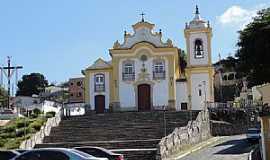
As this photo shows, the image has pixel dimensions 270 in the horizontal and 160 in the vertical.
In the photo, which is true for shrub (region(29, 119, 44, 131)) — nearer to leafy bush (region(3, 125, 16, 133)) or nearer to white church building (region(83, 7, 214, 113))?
leafy bush (region(3, 125, 16, 133))

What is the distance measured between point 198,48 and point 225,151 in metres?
25.2

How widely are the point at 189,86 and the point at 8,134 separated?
2113 centimetres

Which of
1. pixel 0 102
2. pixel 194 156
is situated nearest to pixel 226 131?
pixel 194 156

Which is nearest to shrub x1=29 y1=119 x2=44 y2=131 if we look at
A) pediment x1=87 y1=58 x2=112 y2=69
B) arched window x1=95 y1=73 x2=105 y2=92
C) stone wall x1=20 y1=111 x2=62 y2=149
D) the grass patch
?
the grass patch

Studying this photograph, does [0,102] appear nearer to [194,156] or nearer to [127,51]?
[127,51]

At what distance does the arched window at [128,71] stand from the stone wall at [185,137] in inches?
459

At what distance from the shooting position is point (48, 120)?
44094 mm

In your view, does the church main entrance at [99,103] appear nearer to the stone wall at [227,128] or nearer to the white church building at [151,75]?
the white church building at [151,75]

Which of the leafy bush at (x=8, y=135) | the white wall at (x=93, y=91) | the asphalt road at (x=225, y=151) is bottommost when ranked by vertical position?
the asphalt road at (x=225, y=151)

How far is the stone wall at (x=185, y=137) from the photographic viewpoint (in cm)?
3250

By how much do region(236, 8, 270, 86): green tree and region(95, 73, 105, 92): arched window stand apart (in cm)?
2159

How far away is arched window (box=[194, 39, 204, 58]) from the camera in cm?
5781

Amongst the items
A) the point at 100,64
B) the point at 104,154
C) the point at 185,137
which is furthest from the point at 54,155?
the point at 100,64

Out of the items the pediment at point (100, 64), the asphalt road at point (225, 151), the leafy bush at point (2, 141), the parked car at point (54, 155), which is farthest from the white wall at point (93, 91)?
the parked car at point (54, 155)
